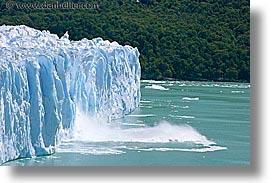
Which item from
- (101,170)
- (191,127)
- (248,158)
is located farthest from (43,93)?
(248,158)

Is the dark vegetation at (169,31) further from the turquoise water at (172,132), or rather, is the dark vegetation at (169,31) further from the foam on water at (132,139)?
the foam on water at (132,139)

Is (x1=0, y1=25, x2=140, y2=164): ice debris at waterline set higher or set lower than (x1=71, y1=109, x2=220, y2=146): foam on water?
higher

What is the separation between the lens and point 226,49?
252 inches

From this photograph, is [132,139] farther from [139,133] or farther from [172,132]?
[172,132]

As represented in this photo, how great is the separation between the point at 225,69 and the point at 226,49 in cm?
14

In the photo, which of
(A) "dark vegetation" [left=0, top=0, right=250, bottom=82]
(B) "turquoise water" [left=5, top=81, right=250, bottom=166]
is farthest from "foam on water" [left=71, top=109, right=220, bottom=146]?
(A) "dark vegetation" [left=0, top=0, right=250, bottom=82]

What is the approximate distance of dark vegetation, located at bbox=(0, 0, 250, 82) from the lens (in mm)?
6324

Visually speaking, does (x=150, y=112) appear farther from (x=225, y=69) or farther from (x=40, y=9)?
(x=40, y=9)

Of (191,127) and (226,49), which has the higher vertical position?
(226,49)

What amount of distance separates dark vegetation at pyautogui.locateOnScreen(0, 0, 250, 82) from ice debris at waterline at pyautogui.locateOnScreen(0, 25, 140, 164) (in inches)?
3.2

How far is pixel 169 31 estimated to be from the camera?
6391mm

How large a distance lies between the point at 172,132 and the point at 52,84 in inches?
34.0

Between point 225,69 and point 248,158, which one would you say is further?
point 225,69

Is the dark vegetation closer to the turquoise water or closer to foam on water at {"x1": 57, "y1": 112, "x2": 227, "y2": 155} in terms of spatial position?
the turquoise water
